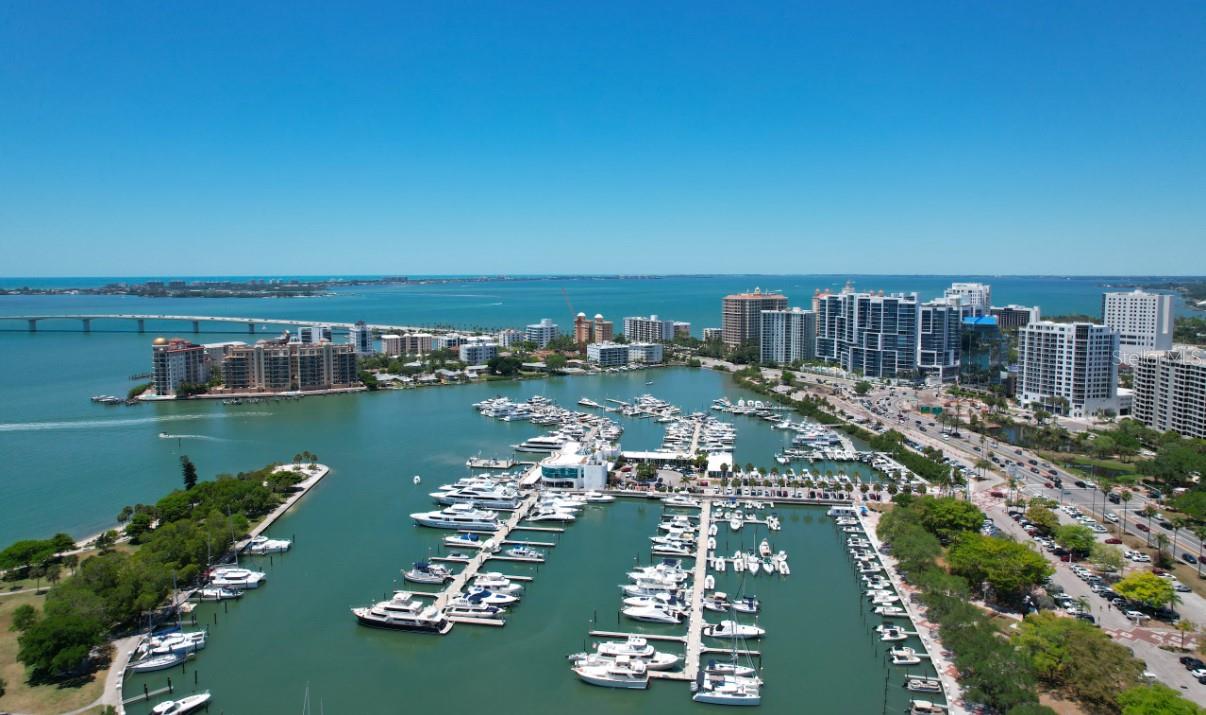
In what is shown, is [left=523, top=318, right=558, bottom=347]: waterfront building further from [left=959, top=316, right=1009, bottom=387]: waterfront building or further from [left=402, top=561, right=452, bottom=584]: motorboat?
[left=402, top=561, right=452, bottom=584]: motorboat

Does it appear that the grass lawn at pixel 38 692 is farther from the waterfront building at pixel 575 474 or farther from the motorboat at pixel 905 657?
the motorboat at pixel 905 657

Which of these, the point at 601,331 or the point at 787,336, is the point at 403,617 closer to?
the point at 787,336

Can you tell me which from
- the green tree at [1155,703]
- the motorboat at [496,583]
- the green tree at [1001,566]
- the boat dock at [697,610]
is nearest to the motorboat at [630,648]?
the boat dock at [697,610]

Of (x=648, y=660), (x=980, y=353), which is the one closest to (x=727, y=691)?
(x=648, y=660)

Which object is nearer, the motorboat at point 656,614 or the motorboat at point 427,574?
the motorboat at point 656,614

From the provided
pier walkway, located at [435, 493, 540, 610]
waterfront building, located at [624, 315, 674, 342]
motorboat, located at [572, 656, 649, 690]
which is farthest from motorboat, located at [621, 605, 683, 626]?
waterfront building, located at [624, 315, 674, 342]

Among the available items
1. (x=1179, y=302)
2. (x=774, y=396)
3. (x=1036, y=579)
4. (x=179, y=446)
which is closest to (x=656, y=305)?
(x=1179, y=302)

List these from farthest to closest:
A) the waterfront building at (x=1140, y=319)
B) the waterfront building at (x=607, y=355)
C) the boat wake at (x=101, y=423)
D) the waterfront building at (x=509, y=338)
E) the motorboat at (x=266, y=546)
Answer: the waterfront building at (x=509, y=338)
the waterfront building at (x=607, y=355)
the waterfront building at (x=1140, y=319)
the boat wake at (x=101, y=423)
the motorboat at (x=266, y=546)
